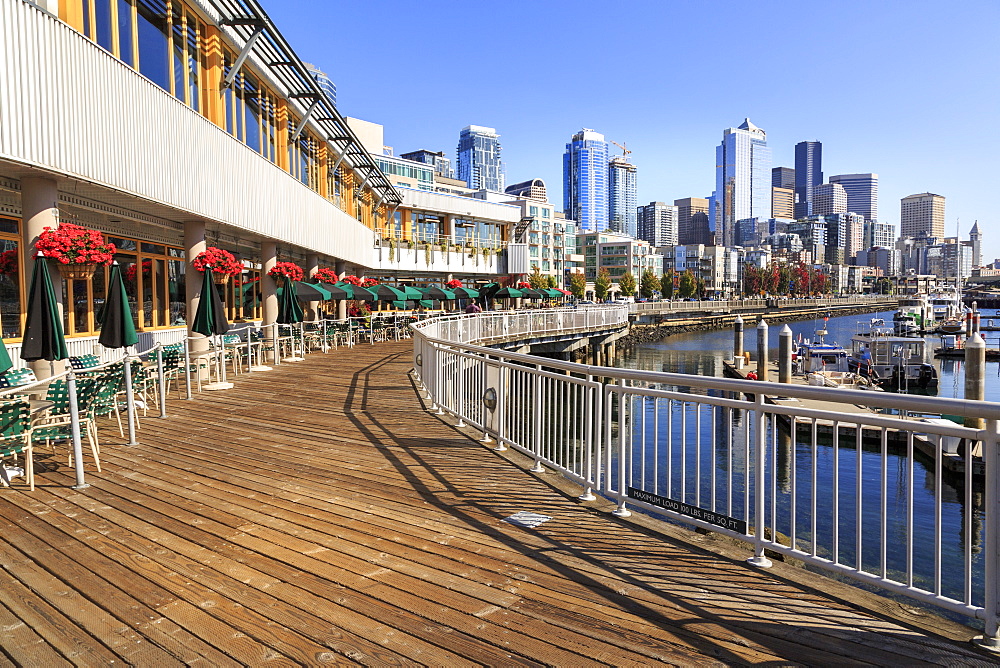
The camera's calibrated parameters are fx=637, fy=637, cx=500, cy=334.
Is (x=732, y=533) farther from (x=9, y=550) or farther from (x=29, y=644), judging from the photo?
(x=9, y=550)

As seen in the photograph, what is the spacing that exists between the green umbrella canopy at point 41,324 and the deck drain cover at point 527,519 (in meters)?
5.97

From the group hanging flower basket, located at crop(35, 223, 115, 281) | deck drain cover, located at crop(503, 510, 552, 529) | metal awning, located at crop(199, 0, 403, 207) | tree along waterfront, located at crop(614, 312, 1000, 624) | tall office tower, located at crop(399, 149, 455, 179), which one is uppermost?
tall office tower, located at crop(399, 149, 455, 179)

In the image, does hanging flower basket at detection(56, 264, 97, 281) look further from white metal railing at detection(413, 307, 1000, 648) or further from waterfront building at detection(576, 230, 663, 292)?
waterfront building at detection(576, 230, 663, 292)

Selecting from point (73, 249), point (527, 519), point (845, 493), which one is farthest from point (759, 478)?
point (845, 493)

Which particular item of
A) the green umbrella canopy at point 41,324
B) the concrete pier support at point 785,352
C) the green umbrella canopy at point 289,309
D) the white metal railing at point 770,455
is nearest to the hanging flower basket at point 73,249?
the green umbrella canopy at point 41,324

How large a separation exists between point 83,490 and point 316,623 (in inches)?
153

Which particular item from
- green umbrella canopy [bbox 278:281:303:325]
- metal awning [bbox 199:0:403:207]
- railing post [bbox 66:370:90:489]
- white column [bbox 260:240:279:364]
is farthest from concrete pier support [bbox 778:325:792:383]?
railing post [bbox 66:370:90:489]

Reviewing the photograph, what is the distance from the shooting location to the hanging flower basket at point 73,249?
9.14m

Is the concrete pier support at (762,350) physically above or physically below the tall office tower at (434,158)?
below

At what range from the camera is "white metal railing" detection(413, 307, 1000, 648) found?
10.8ft

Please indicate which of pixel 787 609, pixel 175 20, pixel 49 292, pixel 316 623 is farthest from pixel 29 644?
pixel 175 20

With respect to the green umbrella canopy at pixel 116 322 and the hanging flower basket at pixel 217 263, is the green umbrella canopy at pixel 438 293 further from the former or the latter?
the green umbrella canopy at pixel 116 322

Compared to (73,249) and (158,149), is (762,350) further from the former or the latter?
(73,249)

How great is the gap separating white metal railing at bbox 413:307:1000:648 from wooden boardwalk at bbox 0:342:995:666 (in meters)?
0.27
